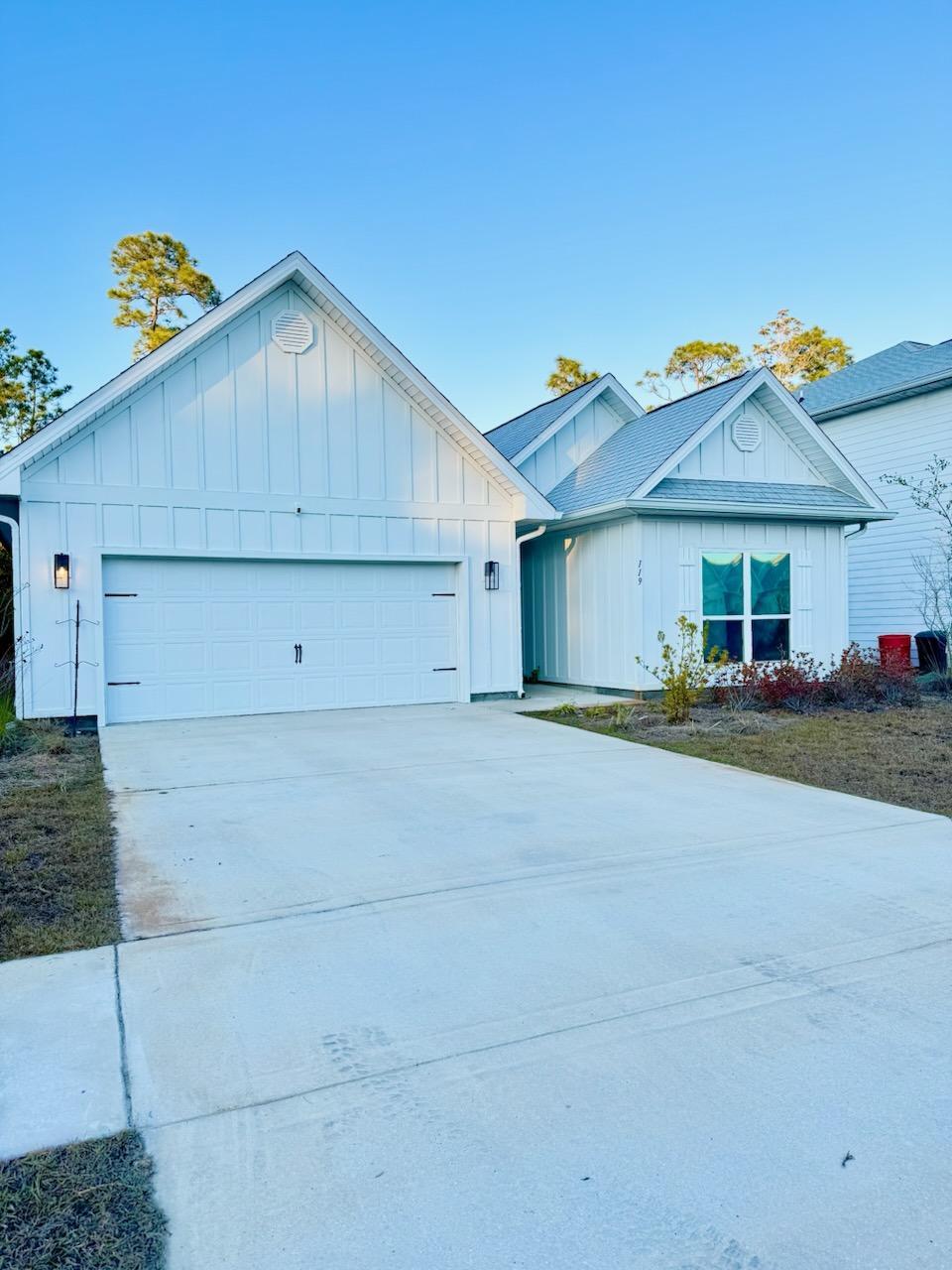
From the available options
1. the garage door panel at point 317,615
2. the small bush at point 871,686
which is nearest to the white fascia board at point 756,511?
the small bush at point 871,686

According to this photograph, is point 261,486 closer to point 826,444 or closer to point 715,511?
point 715,511

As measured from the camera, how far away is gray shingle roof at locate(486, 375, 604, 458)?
1516 cm

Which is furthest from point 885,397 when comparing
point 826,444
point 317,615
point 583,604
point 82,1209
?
point 82,1209

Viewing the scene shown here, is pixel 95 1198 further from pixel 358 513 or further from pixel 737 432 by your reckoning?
pixel 737 432

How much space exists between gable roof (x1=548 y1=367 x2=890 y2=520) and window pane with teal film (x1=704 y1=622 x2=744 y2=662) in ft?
5.95

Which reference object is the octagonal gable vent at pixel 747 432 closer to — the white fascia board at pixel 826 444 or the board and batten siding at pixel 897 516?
the white fascia board at pixel 826 444

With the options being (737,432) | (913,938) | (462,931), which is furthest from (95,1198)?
(737,432)

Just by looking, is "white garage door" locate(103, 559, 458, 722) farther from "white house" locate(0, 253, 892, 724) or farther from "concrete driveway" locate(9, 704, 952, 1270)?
"concrete driveway" locate(9, 704, 952, 1270)

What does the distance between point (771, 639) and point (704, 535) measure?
6.48ft

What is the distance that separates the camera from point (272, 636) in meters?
11.6

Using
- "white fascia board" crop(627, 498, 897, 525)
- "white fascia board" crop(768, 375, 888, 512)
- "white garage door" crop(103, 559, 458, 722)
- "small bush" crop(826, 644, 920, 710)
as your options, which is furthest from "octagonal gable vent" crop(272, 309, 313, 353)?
"small bush" crop(826, 644, 920, 710)

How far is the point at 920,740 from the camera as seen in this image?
8.93 metres

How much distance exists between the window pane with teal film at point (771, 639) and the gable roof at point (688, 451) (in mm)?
1788

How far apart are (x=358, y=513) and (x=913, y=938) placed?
923 cm
